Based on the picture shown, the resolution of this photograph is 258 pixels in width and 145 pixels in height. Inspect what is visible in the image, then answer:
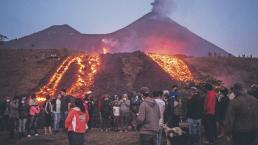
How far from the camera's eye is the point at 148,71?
5069cm

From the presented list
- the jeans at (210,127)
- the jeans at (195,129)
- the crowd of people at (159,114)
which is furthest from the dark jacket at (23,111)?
the jeans at (210,127)

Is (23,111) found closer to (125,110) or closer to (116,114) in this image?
(116,114)

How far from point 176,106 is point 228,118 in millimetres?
8733

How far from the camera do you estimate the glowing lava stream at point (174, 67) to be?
5056cm

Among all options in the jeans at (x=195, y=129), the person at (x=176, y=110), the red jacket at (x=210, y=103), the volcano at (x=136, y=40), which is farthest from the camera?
the volcano at (x=136, y=40)

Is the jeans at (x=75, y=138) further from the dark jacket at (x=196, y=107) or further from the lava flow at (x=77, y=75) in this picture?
the lava flow at (x=77, y=75)

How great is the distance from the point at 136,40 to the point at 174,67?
9096cm

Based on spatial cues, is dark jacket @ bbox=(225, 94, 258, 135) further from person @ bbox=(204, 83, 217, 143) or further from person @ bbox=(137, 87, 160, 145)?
person @ bbox=(204, 83, 217, 143)

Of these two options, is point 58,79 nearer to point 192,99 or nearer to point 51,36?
point 192,99

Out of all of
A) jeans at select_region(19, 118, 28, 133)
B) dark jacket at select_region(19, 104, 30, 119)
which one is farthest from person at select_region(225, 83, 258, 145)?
jeans at select_region(19, 118, 28, 133)

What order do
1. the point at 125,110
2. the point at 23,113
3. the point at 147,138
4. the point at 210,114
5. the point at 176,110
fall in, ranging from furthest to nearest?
the point at 125,110
the point at 23,113
the point at 176,110
the point at 210,114
the point at 147,138

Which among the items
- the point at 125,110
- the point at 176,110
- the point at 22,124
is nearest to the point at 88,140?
the point at 22,124

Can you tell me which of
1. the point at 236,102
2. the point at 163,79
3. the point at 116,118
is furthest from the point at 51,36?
the point at 236,102

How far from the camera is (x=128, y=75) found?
1954 inches
